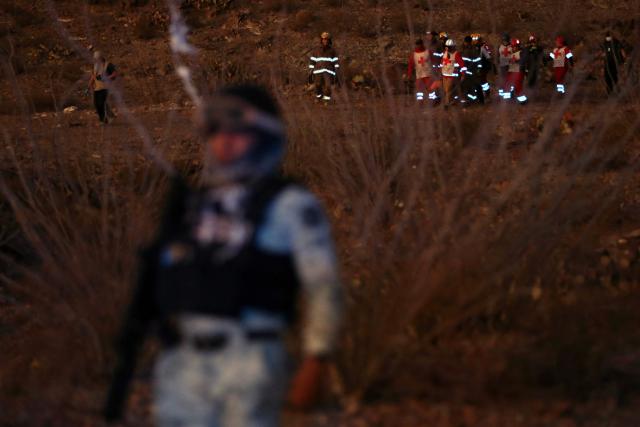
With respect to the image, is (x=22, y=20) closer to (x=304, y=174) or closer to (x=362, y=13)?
(x=362, y=13)

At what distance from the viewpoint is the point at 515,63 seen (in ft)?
73.2

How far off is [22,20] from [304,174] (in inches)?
1140

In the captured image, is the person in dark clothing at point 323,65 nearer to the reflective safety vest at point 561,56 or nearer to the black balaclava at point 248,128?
the reflective safety vest at point 561,56

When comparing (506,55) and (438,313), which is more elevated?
(438,313)

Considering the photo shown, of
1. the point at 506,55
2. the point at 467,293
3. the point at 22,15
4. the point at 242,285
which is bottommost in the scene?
Answer: the point at 22,15

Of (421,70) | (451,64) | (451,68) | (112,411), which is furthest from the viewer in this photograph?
(451,64)

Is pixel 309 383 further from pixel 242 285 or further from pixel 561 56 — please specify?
pixel 561 56

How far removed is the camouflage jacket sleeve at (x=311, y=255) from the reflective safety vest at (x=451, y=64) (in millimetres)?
17027

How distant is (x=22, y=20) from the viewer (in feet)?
127

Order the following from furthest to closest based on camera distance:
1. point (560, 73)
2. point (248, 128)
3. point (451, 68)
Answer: point (560, 73), point (451, 68), point (248, 128)

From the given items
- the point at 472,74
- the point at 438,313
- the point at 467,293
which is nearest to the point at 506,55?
the point at 472,74

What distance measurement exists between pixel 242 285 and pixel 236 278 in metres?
0.03

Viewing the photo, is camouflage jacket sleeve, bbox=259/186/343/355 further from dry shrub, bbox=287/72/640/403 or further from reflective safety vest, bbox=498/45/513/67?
reflective safety vest, bbox=498/45/513/67

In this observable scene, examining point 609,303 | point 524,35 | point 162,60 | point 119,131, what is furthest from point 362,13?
point 609,303
